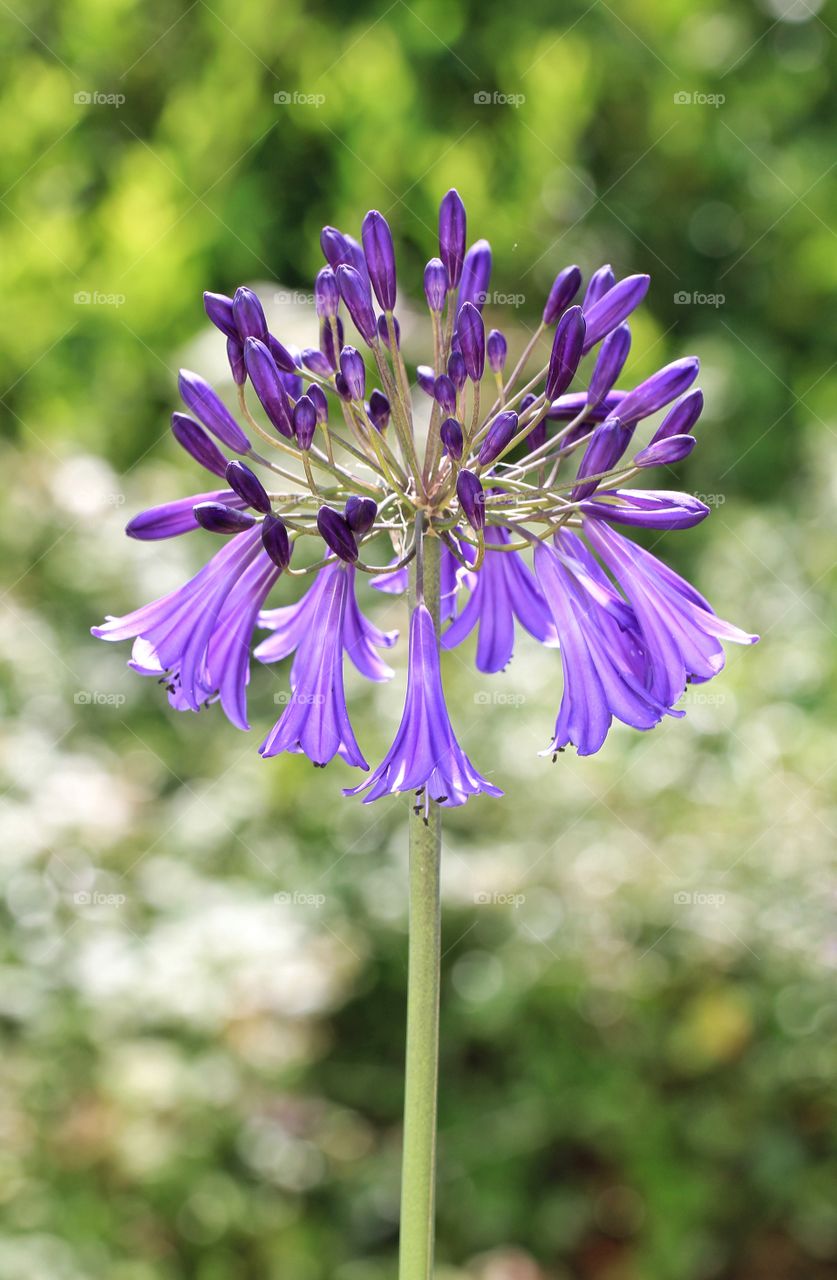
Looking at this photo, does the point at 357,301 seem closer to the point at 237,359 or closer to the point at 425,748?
the point at 237,359

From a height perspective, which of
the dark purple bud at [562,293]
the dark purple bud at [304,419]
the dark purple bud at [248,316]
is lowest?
the dark purple bud at [304,419]

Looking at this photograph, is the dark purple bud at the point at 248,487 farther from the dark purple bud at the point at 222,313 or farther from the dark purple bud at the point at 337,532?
the dark purple bud at the point at 222,313

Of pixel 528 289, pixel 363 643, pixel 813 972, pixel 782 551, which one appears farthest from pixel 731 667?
pixel 528 289

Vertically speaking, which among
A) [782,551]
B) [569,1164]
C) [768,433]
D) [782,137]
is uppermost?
[782,137]

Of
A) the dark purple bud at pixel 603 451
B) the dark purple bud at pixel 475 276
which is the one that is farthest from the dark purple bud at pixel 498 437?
the dark purple bud at pixel 475 276

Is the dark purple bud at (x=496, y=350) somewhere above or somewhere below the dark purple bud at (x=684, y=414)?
above

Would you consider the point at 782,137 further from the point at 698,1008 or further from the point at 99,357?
the point at 698,1008

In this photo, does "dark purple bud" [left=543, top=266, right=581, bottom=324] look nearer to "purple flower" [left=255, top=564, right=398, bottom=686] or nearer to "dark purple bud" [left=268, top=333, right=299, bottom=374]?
"dark purple bud" [left=268, top=333, right=299, bottom=374]
